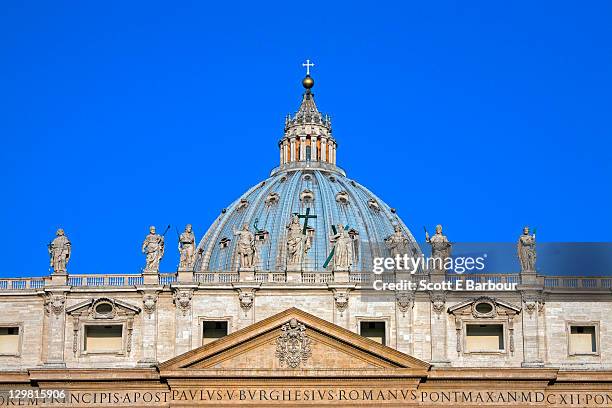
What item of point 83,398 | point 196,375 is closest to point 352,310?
point 196,375

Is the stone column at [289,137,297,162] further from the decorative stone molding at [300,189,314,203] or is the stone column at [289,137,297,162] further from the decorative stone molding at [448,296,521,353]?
the decorative stone molding at [448,296,521,353]

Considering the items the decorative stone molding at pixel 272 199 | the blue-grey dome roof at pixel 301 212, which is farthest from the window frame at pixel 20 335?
the decorative stone molding at pixel 272 199

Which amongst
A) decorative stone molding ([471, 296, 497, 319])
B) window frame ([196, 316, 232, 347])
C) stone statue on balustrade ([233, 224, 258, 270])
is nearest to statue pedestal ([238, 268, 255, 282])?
stone statue on balustrade ([233, 224, 258, 270])

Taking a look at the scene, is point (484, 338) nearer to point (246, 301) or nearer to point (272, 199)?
point (246, 301)

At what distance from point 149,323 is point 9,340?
333 inches

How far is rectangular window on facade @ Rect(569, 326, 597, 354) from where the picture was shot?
98.7m

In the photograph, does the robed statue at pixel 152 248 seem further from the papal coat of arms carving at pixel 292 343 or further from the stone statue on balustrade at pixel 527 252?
the stone statue on balustrade at pixel 527 252

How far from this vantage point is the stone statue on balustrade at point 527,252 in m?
98.8

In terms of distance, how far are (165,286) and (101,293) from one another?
373 cm

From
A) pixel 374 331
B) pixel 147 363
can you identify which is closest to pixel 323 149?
pixel 374 331

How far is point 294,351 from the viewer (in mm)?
96812

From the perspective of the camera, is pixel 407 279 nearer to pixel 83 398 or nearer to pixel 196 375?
pixel 196 375

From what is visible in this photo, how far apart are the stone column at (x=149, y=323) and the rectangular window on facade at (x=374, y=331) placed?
11919mm

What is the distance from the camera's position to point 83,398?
320ft
